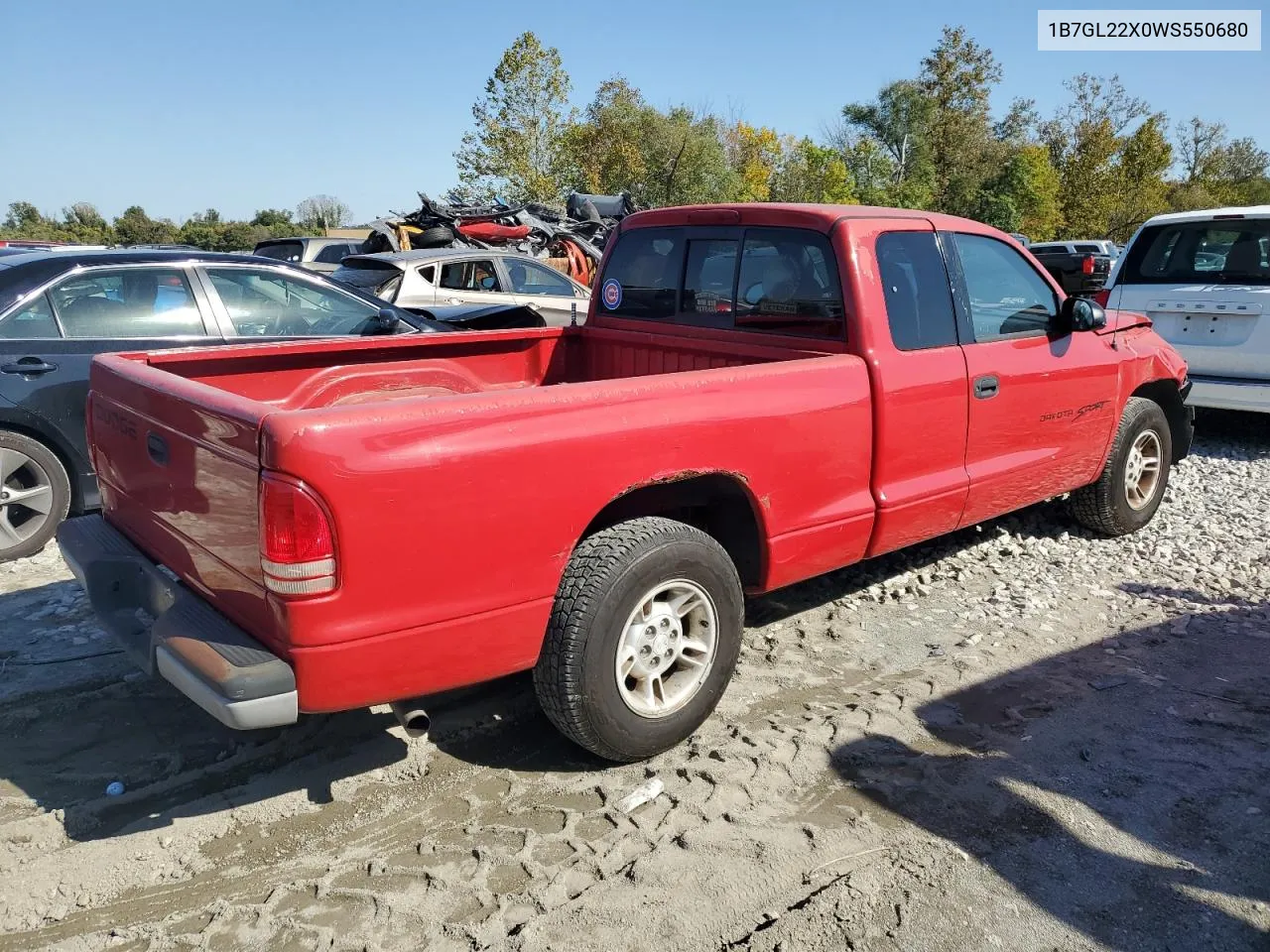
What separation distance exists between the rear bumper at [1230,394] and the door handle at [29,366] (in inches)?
307

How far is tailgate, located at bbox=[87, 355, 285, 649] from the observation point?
8.57 ft

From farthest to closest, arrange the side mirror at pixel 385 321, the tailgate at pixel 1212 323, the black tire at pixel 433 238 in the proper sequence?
1. the black tire at pixel 433 238
2. the tailgate at pixel 1212 323
3. the side mirror at pixel 385 321

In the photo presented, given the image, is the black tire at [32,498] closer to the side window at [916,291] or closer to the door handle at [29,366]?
the door handle at [29,366]

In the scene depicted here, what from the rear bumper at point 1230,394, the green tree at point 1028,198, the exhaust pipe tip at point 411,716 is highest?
the green tree at point 1028,198

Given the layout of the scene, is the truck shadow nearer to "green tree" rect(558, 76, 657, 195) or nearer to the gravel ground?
the gravel ground

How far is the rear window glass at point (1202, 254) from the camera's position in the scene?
7449 millimetres

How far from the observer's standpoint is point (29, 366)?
5.20 meters

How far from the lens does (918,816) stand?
3.01m

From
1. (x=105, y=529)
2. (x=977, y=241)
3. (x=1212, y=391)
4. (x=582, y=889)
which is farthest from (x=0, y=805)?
(x=1212, y=391)

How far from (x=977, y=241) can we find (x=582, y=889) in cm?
349

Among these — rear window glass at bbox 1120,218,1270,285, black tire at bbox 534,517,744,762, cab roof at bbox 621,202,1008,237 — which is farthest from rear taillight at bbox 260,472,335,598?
rear window glass at bbox 1120,218,1270,285

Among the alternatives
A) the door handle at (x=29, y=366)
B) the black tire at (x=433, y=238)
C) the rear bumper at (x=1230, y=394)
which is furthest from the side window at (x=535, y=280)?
the rear bumper at (x=1230, y=394)

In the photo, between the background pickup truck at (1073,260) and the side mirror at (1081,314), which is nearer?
the side mirror at (1081,314)

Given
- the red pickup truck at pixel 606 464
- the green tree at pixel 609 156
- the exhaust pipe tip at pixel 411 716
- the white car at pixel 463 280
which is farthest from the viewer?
the green tree at pixel 609 156
